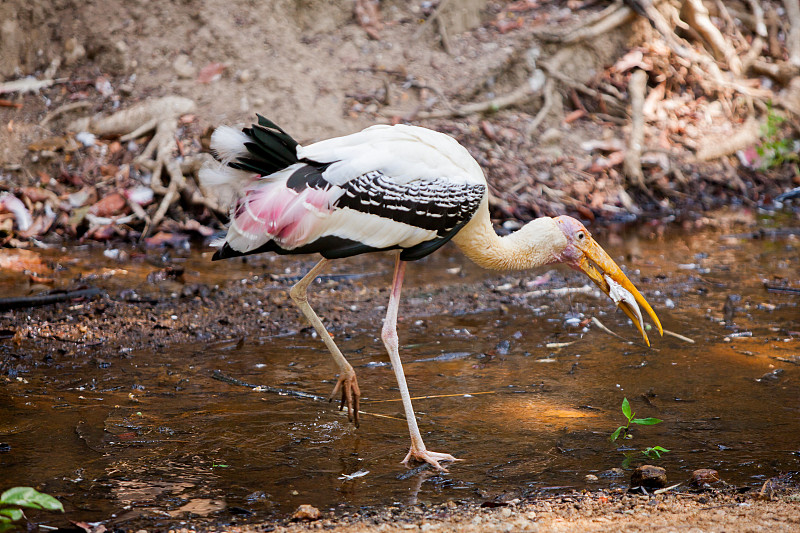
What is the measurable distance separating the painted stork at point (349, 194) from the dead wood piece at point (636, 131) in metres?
6.04

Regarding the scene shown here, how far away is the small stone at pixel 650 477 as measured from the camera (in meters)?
3.31

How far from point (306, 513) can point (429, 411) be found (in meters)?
1.29

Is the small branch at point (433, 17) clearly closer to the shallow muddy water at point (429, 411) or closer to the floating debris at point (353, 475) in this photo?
the shallow muddy water at point (429, 411)

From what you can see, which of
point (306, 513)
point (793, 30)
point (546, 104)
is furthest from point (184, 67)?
point (793, 30)

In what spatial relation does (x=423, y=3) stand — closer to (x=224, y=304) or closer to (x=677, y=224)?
(x=677, y=224)

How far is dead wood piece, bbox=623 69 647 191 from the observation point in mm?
9500

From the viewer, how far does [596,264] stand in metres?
4.27

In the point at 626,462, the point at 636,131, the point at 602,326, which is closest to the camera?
the point at 626,462

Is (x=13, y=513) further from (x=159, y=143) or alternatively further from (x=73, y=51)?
(x=73, y=51)

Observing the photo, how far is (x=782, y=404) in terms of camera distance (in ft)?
13.7

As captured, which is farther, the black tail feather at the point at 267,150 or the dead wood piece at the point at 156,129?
the dead wood piece at the point at 156,129

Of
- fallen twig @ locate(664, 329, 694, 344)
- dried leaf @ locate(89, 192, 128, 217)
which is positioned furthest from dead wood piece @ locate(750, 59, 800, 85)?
dried leaf @ locate(89, 192, 128, 217)

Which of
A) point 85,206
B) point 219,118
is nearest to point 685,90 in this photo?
point 219,118

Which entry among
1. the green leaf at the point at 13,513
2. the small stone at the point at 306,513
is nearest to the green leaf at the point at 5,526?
the green leaf at the point at 13,513
